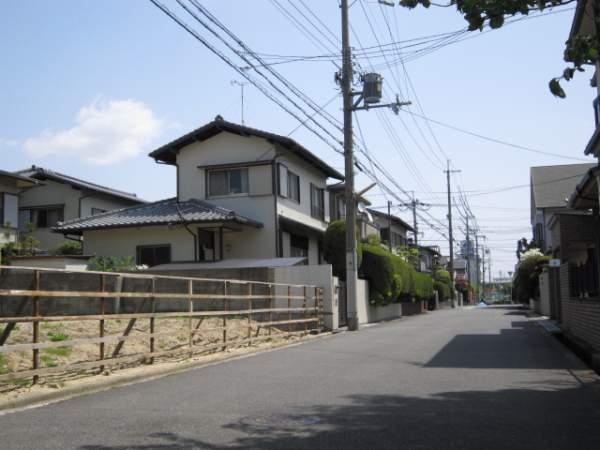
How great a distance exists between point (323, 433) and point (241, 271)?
14.7m

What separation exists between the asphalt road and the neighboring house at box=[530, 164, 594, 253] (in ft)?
113

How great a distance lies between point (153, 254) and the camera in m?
26.7

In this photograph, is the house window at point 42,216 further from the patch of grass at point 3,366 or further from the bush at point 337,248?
the patch of grass at point 3,366

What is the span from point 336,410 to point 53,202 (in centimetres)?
3028

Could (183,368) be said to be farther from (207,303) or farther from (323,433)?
(207,303)

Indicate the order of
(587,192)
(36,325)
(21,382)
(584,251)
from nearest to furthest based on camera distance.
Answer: (36,325) → (21,382) → (587,192) → (584,251)

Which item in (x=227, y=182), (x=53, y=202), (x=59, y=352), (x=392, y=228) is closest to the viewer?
(x=59, y=352)

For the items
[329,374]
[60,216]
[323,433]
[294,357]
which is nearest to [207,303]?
[294,357]

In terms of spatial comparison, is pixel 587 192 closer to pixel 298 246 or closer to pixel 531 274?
pixel 298 246

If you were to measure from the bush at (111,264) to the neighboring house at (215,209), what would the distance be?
214 cm

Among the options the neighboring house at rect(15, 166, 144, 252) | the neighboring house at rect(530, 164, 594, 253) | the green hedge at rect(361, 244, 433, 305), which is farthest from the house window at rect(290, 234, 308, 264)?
the neighboring house at rect(530, 164, 594, 253)

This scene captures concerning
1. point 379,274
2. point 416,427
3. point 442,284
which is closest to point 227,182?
point 379,274

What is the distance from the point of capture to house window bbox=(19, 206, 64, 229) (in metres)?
34.3

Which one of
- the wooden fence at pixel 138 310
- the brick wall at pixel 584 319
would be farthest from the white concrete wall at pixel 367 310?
the brick wall at pixel 584 319
